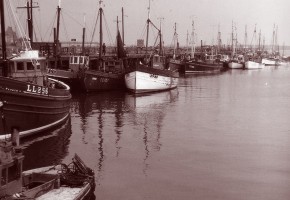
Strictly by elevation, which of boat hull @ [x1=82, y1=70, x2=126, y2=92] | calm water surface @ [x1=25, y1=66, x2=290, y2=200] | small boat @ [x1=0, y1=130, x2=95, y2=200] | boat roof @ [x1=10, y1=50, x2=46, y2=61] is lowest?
calm water surface @ [x1=25, y1=66, x2=290, y2=200]

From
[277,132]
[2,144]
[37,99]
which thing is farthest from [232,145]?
[2,144]

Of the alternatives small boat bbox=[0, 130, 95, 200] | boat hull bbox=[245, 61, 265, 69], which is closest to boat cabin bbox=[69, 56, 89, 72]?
small boat bbox=[0, 130, 95, 200]

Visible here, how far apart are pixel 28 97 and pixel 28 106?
23.1 inches

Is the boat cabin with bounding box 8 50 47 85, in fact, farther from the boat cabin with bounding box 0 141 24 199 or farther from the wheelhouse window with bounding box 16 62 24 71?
the boat cabin with bounding box 0 141 24 199

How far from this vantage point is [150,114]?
38.8m

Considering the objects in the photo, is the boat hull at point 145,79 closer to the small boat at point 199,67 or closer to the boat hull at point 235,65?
the small boat at point 199,67

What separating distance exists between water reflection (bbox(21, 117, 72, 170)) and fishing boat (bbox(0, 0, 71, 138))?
560 mm

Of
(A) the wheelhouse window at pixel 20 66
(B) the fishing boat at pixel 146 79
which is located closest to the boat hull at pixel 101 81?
(B) the fishing boat at pixel 146 79

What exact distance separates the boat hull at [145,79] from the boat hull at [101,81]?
1949mm

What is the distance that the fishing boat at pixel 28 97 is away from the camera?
24.4 meters

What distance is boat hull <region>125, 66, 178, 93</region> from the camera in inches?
2040

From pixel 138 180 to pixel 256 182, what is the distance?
5.35 meters

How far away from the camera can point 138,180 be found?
65.8 ft

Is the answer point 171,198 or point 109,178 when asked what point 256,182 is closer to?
point 171,198
